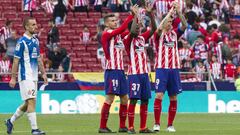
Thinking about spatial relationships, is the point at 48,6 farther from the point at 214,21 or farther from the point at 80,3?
the point at 214,21

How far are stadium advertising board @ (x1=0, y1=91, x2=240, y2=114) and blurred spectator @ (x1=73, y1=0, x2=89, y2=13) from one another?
9319 millimetres

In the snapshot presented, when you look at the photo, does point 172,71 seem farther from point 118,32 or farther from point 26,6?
point 26,6

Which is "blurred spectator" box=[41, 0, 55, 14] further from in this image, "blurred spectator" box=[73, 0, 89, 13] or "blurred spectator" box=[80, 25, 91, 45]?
"blurred spectator" box=[80, 25, 91, 45]

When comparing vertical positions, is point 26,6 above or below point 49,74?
above

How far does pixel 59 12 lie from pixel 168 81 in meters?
19.6

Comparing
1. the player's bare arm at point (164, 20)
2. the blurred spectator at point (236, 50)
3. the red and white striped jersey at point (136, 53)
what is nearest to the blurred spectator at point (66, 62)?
the blurred spectator at point (236, 50)

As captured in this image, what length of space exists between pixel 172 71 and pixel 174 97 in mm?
584

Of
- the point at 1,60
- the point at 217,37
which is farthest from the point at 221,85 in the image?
the point at 1,60

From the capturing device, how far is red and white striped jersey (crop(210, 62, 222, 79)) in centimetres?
3538

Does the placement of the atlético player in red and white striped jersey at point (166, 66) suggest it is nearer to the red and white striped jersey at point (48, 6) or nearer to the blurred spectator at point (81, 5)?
the red and white striped jersey at point (48, 6)

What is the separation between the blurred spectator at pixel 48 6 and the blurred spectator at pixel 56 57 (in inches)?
156

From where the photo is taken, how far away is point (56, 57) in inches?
1441

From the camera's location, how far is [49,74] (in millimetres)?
34062

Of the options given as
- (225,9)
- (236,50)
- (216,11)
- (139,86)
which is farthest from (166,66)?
(225,9)
